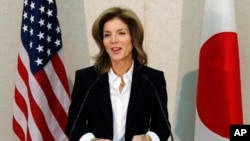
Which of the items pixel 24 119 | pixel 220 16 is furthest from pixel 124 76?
pixel 24 119

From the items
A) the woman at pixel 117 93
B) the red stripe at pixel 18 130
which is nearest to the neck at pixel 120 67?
the woman at pixel 117 93

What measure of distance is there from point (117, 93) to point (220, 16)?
101cm

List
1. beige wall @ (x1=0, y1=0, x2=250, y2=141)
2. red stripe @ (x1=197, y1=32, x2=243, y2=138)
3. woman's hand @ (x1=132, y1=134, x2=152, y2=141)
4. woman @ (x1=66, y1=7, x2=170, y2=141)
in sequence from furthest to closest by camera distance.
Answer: beige wall @ (x1=0, y1=0, x2=250, y2=141) → red stripe @ (x1=197, y1=32, x2=243, y2=138) → woman @ (x1=66, y1=7, x2=170, y2=141) → woman's hand @ (x1=132, y1=134, x2=152, y2=141)

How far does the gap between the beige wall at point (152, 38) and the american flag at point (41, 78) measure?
37 cm

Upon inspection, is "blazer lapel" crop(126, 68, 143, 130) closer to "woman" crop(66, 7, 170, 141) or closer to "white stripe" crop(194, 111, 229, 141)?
"woman" crop(66, 7, 170, 141)

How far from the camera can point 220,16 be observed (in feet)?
7.25

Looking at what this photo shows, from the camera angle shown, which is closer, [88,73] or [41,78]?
[88,73]

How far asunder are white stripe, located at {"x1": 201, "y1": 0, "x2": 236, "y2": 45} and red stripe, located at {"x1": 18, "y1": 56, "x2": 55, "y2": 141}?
1.28 metres

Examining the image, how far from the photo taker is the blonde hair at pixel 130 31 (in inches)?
62.6

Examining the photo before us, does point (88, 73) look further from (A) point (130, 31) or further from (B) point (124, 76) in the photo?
(A) point (130, 31)

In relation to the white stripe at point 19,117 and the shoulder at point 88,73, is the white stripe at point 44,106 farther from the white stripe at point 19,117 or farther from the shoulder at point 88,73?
the shoulder at point 88,73

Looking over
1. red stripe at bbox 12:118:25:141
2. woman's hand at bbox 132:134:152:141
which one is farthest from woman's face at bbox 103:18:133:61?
red stripe at bbox 12:118:25:141

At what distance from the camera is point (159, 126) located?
1.64 meters

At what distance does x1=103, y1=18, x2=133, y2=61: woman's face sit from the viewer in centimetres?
155
